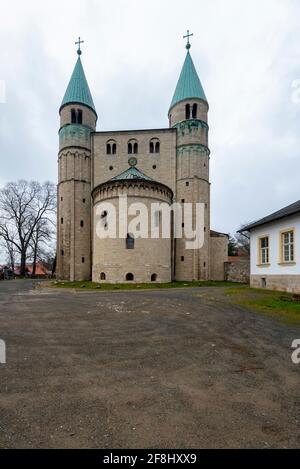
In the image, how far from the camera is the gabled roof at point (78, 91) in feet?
110

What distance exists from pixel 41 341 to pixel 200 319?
16.0 feet

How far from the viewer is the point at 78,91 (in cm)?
3400

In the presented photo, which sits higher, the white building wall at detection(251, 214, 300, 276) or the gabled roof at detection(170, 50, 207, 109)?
the gabled roof at detection(170, 50, 207, 109)

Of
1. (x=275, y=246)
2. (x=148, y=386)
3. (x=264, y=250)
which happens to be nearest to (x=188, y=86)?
(x=264, y=250)

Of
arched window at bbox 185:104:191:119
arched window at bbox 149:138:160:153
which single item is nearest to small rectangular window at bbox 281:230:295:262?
arched window at bbox 149:138:160:153

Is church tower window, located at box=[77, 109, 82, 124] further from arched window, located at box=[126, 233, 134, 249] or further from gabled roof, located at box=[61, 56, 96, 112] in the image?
arched window, located at box=[126, 233, 134, 249]

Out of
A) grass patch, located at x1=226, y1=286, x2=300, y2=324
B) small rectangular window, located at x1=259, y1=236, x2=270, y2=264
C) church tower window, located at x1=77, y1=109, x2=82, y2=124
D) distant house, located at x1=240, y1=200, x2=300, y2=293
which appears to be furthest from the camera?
church tower window, located at x1=77, y1=109, x2=82, y2=124

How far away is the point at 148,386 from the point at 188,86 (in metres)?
38.4

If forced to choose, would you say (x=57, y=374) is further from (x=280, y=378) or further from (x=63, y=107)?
(x=63, y=107)

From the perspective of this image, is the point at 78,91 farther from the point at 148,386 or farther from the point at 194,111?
the point at 148,386

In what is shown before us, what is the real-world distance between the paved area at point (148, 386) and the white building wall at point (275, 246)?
28.5 feet

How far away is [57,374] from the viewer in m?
4.10

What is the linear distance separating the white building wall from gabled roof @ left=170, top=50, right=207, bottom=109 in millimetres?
23273

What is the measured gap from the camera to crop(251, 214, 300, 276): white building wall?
47.1 ft
